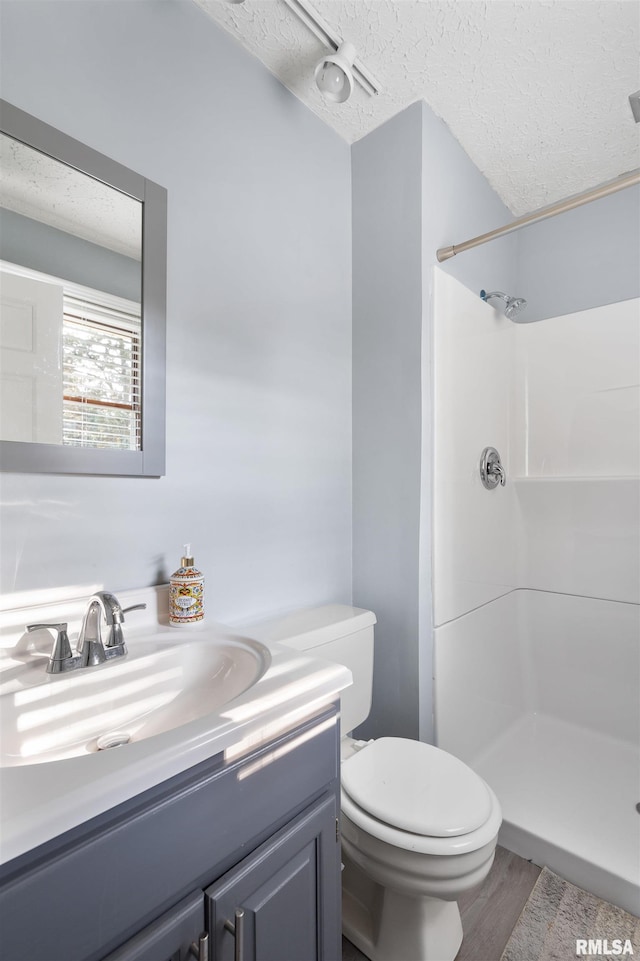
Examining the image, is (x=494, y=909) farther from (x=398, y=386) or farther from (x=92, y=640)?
(x=398, y=386)

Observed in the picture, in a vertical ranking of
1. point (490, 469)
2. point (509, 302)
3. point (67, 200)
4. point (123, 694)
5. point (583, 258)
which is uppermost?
point (583, 258)

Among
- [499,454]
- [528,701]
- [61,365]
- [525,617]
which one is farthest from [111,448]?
[528,701]

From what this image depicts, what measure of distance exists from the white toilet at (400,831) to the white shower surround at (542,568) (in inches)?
15.7

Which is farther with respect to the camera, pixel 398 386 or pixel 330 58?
pixel 398 386

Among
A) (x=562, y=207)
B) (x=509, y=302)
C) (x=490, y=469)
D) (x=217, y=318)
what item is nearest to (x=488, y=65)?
(x=562, y=207)

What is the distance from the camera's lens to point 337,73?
4.35 feet

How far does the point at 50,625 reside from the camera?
0.89 metres

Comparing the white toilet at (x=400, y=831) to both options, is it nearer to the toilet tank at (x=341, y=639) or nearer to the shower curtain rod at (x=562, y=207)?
the toilet tank at (x=341, y=639)

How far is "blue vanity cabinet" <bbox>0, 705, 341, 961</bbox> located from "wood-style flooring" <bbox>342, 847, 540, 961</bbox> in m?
0.58

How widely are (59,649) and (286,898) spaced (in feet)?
1.89

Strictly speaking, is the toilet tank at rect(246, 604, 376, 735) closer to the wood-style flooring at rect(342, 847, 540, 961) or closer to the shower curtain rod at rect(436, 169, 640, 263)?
the wood-style flooring at rect(342, 847, 540, 961)

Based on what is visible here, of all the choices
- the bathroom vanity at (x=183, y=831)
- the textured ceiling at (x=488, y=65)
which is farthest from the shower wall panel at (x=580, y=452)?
the bathroom vanity at (x=183, y=831)

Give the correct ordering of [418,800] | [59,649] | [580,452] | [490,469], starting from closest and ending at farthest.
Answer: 1. [59,649]
2. [418,800]
3. [490,469]
4. [580,452]

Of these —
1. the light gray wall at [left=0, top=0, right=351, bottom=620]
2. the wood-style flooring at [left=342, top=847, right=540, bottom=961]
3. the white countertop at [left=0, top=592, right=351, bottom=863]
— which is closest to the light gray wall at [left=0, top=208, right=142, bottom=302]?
the light gray wall at [left=0, top=0, right=351, bottom=620]
